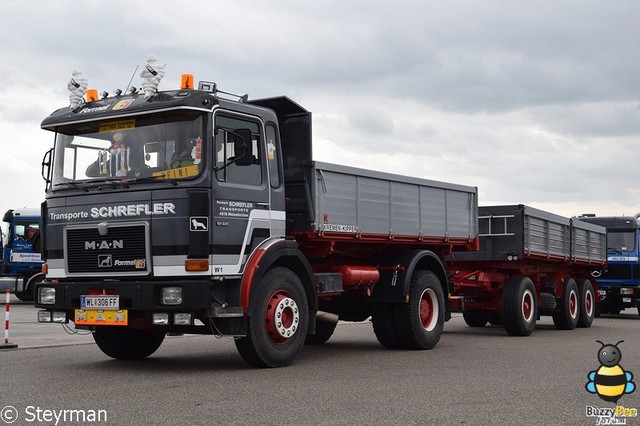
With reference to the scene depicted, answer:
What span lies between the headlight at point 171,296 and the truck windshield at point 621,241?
18.0 metres

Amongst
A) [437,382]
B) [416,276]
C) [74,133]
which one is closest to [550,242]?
[416,276]

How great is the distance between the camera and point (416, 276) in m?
13.4

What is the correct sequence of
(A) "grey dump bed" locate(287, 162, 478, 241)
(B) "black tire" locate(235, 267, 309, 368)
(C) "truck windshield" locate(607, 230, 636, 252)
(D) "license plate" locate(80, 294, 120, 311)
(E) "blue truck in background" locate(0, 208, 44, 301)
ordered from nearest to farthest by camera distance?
(D) "license plate" locate(80, 294, 120, 311)
(B) "black tire" locate(235, 267, 309, 368)
(A) "grey dump bed" locate(287, 162, 478, 241)
(C) "truck windshield" locate(607, 230, 636, 252)
(E) "blue truck in background" locate(0, 208, 44, 301)

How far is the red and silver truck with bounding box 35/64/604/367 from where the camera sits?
31.7 ft

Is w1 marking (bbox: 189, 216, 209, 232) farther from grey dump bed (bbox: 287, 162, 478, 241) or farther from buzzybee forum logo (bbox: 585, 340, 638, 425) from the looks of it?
buzzybee forum logo (bbox: 585, 340, 638, 425)

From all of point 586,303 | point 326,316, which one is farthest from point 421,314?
point 586,303

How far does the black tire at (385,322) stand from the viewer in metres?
13.2

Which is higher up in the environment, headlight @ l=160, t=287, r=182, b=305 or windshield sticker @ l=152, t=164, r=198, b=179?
windshield sticker @ l=152, t=164, r=198, b=179

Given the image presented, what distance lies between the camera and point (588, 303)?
20281mm

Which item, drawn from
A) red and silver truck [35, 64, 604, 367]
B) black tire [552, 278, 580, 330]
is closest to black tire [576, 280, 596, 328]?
black tire [552, 278, 580, 330]

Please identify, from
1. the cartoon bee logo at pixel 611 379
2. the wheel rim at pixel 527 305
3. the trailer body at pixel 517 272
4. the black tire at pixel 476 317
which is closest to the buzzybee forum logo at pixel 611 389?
the cartoon bee logo at pixel 611 379

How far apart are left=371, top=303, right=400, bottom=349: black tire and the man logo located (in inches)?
185

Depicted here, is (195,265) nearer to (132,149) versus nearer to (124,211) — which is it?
(124,211)

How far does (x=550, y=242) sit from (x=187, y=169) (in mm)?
10716
